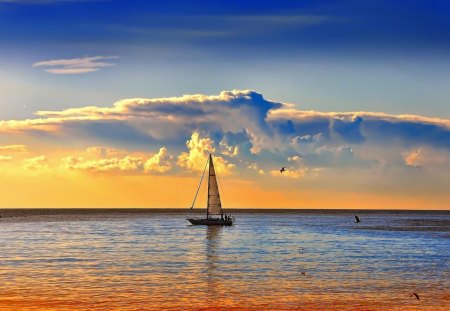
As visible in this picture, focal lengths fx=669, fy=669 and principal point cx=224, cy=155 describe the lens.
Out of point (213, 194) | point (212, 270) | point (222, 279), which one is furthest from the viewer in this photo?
point (213, 194)

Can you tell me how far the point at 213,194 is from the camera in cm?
16300

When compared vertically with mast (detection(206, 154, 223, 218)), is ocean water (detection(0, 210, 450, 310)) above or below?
below

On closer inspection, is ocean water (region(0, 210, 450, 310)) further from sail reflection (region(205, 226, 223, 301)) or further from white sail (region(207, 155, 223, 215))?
white sail (region(207, 155, 223, 215))

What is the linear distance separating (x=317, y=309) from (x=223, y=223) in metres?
124

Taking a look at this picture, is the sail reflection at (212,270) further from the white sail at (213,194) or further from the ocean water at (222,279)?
the white sail at (213,194)

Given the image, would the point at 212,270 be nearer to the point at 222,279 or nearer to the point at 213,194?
the point at 222,279

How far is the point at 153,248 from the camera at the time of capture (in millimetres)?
96688

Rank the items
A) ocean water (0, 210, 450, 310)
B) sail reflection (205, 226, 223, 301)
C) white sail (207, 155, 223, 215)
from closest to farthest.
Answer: ocean water (0, 210, 450, 310), sail reflection (205, 226, 223, 301), white sail (207, 155, 223, 215)

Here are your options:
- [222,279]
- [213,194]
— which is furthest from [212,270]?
[213,194]

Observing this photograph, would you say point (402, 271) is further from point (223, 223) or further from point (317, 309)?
point (223, 223)

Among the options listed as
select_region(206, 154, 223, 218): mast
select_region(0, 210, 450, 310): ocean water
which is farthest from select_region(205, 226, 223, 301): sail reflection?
select_region(206, 154, 223, 218): mast

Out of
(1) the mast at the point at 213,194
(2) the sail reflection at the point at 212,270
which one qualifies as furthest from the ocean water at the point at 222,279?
(1) the mast at the point at 213,194

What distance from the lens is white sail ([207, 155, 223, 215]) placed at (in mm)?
161000

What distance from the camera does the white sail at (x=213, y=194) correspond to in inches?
6339
